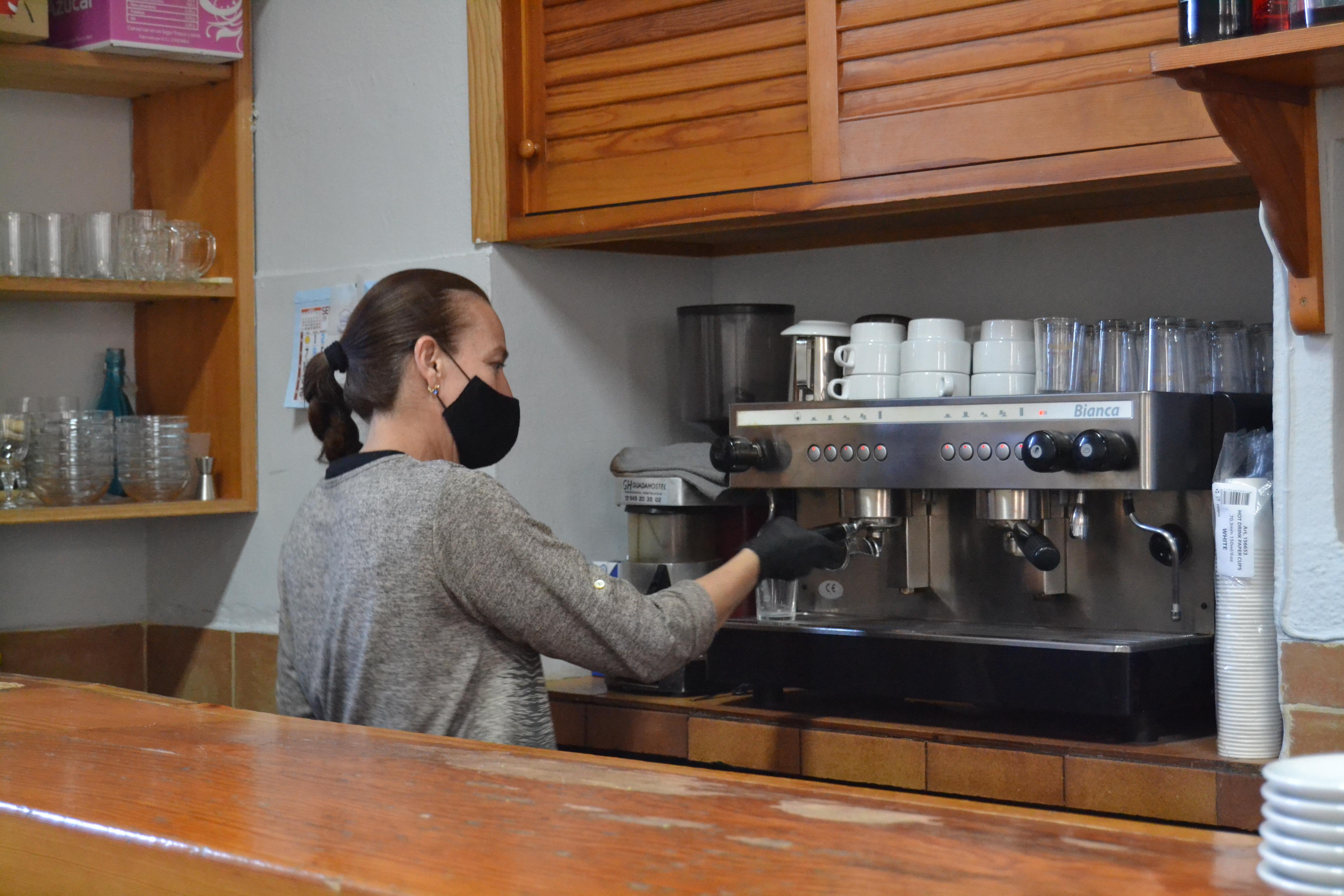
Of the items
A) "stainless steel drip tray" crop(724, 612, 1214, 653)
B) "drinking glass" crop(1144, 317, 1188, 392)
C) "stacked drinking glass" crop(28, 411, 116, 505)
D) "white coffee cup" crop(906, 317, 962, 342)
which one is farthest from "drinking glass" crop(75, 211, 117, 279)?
"drinking glass" crop(1144, 317, 1188, 392)

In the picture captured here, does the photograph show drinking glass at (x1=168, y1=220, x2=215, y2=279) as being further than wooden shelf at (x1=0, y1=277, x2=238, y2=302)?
Yes

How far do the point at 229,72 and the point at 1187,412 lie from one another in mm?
1877

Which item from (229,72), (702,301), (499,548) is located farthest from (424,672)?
(229,72)

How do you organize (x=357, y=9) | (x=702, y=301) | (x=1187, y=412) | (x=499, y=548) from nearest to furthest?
(x=499, y=548), (x=1187, y=412), (x=357, y=9), (x=702, y=301)

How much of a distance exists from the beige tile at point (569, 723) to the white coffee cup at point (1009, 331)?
0.83m

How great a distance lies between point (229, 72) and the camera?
110 inches

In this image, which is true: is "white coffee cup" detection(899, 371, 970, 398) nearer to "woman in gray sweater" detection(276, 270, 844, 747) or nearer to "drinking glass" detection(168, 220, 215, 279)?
"woman in gray sweater" detection(276, 270, 844, 747)

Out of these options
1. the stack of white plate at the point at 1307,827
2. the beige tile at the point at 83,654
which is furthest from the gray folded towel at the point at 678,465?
the stack of white plate at the point at 1307,827

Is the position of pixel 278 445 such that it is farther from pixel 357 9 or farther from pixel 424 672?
pixel 424 672

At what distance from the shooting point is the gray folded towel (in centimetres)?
236

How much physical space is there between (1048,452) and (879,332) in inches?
15.6

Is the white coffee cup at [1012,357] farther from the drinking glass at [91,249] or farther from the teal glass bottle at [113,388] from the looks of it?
the teal glass bottle at [113,388]

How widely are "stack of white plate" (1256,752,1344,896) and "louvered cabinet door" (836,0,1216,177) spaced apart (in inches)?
48.2

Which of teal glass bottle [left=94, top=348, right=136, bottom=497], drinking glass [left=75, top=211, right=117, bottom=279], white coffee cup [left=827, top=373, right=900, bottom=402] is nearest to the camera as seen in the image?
white coffee cup [left=827, top=373, right=900, bottom=402]
